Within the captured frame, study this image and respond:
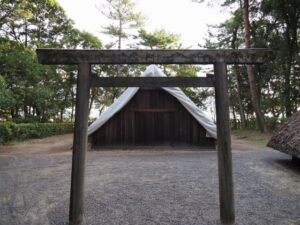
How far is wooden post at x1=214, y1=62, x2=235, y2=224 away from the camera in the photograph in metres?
2.20

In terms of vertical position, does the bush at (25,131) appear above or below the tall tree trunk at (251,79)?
below

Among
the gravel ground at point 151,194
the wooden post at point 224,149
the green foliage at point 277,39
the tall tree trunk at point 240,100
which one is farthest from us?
the tall tree trunk at point 240,100

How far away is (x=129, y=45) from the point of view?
65.4 ft

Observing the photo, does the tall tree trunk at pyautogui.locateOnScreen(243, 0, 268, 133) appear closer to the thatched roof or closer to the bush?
the thatched roof

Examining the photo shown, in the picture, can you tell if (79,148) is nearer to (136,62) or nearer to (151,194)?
(136,62)

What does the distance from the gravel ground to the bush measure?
219 inches

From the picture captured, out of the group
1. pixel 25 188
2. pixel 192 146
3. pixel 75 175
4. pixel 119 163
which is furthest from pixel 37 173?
pixel 192 146

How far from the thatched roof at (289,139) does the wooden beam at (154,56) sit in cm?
346

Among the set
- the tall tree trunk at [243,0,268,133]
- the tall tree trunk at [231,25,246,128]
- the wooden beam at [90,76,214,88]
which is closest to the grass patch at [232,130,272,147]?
the tall tree trunk at [243,0,268,133]

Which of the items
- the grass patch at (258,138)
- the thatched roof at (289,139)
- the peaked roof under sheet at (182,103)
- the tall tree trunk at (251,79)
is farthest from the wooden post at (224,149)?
the tall tree trunk at (251,79)

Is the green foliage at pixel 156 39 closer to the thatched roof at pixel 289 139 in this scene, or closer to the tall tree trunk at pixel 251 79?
the tall tree trunk at pixel 251 79

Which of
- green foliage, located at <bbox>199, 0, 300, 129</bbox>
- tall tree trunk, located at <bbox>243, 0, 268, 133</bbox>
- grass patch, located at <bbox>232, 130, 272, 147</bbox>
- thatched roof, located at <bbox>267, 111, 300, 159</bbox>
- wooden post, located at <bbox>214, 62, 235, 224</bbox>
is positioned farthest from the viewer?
green foliage, located at <bbox>199, 0, 300, 129</bbox>

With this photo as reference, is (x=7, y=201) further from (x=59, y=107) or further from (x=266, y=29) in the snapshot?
(x=266, y=29)

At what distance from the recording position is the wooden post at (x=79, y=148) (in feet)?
7.30
